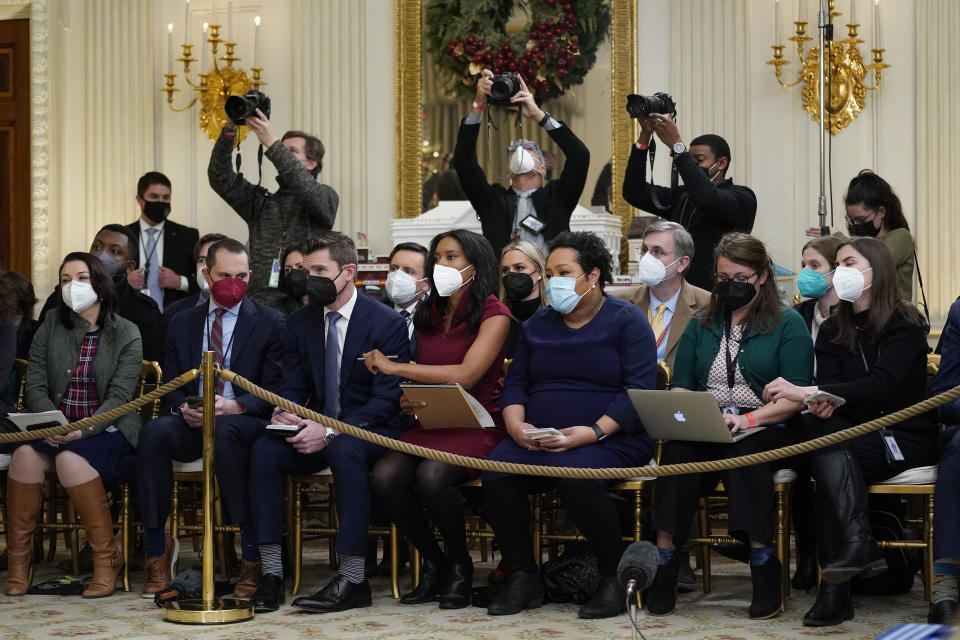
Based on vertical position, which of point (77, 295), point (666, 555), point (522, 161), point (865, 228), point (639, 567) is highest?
point (522, 161)

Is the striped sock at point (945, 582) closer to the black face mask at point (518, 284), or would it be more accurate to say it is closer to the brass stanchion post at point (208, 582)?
the black face mask at point (518, 284)

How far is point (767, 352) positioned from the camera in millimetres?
4895

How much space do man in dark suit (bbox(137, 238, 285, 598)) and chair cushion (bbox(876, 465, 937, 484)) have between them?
2.27 metres

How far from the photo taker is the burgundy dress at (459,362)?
16.8ft

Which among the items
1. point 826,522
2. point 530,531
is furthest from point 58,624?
point 826,522

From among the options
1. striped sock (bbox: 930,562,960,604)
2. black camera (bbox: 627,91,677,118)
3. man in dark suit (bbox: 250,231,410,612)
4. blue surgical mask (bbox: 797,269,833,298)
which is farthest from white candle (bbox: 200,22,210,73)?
striped sock (bbox: 930,562,960,604)

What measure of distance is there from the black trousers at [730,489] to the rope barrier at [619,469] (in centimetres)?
12

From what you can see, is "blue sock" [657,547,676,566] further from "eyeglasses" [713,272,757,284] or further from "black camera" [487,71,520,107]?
"black camera" [487,71,520,107]

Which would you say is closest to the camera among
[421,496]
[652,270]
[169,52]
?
[421,496]

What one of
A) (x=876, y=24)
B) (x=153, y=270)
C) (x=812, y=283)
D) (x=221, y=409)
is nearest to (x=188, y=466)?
(x=221, y=409)

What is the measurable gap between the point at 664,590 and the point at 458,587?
729mm

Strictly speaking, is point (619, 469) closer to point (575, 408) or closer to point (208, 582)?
point (575, 408)

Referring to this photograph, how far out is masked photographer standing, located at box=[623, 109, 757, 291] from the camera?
6039 mm

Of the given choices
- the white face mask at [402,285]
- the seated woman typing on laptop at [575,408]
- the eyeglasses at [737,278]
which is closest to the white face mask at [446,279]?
the seated woman typing on laptop at [575,408]
